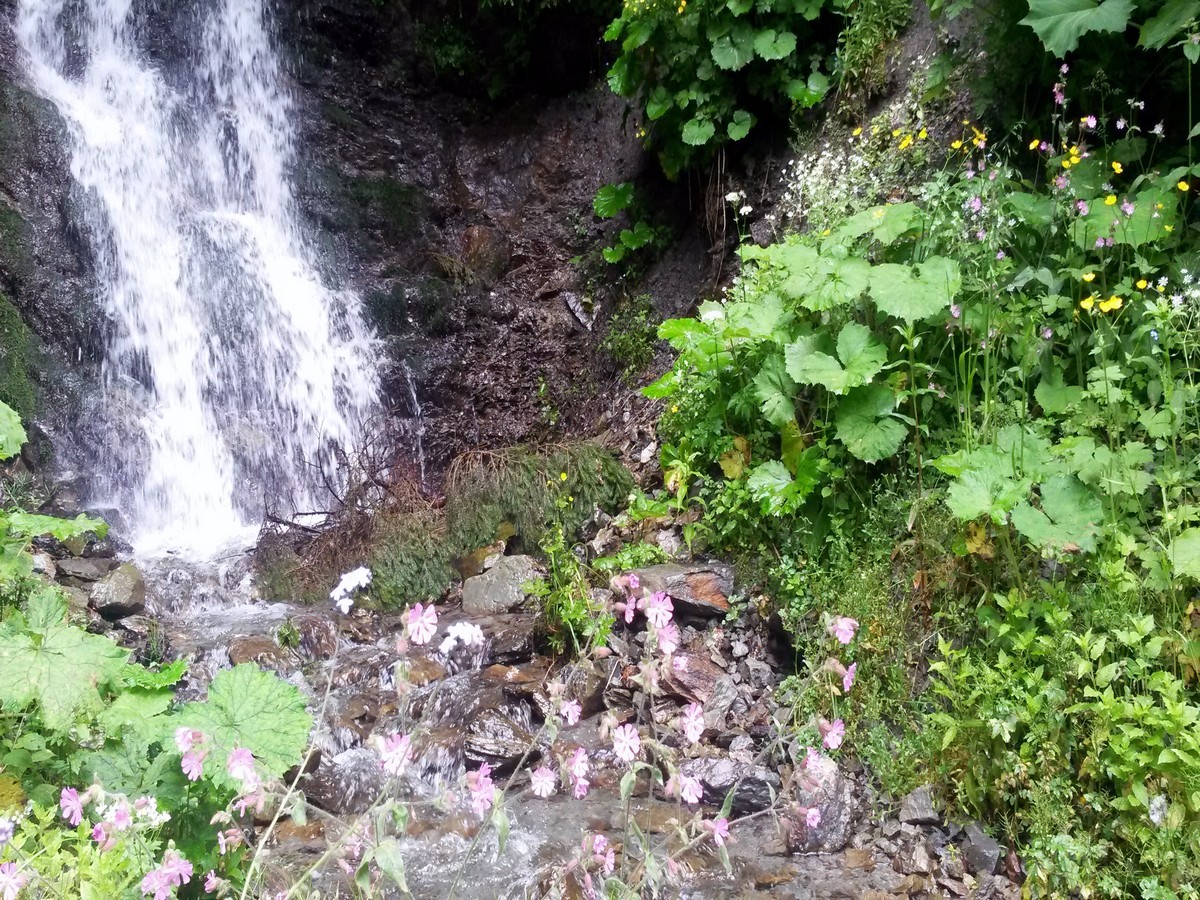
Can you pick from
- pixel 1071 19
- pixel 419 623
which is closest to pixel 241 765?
pixel 419 623

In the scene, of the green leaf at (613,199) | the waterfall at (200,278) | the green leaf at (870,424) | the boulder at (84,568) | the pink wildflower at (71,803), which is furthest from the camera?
the green leaf at (613,199)

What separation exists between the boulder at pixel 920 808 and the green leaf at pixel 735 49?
4.13 meters

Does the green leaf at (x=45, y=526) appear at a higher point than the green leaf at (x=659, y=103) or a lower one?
lower

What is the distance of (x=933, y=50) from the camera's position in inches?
182

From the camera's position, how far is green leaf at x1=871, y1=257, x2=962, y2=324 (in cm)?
300

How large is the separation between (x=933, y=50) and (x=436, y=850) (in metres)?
4.66

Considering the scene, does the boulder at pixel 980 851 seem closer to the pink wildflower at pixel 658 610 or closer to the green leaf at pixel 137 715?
the pink wildflower at pixel 658 610

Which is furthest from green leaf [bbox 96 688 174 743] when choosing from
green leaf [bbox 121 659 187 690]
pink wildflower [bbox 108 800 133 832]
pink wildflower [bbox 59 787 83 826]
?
pink wildflower [bbox 108 800 133 832]

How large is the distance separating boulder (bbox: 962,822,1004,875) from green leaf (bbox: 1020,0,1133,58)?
2.60m

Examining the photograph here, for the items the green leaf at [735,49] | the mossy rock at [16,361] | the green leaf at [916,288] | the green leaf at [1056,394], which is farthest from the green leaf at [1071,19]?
the mossy rock at [16,361]

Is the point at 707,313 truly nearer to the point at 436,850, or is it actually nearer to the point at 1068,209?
the point at 1068,209

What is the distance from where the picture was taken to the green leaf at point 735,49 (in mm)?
5031

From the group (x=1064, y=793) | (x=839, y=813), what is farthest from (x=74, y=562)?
(x=1064, y=793)

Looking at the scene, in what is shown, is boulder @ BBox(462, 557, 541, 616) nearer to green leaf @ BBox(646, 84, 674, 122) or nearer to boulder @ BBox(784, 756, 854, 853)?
boulder @ BBox(784, 756, 854, 853)
